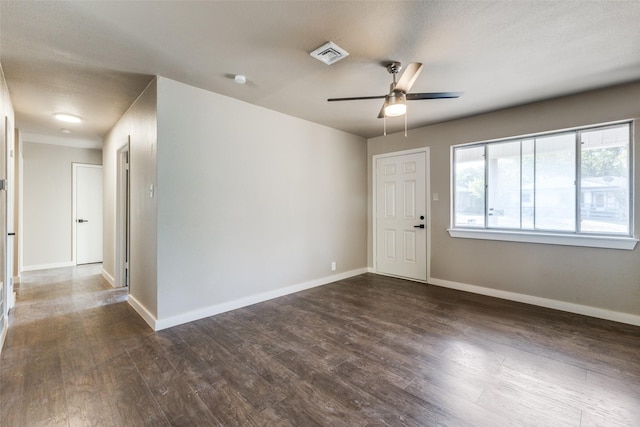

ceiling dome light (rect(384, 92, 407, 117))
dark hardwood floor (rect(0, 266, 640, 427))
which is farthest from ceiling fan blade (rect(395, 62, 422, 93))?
dark hardwood floor (rect(0, 266, 640, 427))

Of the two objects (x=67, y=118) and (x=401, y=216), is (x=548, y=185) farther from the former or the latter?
(x=67, y=118)

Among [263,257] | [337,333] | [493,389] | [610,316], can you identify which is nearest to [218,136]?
[263,257]

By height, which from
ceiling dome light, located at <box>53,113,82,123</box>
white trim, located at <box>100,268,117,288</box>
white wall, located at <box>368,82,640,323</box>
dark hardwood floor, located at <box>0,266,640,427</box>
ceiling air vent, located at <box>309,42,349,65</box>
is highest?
ceiling dome light, located at <box>53,113,82,123</box>

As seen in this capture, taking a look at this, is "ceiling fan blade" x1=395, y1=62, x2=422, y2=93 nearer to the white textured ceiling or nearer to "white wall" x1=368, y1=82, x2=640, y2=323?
the white textured ceiling

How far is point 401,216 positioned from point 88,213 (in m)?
6.61

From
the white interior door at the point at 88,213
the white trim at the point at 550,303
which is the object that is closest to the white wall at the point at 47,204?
the white interior door at the point at 88,213

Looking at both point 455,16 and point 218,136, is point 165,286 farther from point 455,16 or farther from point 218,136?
point 455,16

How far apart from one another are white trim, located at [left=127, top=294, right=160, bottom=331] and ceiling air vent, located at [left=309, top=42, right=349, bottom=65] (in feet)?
9.76

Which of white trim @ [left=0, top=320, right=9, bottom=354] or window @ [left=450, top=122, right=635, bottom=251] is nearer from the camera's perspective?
white trim @ [left=0, top=320, right=9, bottom=354]

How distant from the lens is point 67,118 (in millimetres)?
4035

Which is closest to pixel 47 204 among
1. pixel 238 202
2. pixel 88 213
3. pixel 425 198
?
pixel 88 213

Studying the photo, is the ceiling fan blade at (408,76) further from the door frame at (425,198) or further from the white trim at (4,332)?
the white trim at (4,332)

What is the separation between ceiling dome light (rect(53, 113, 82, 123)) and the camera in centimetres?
394

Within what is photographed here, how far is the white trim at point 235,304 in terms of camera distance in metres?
2.89
